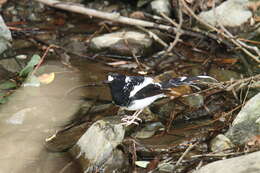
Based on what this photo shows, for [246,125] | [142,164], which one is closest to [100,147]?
[142,164]

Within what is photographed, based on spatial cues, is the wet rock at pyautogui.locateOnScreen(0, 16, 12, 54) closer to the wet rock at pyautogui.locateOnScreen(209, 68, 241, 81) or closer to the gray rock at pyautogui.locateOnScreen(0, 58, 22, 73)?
the gray rock at pyautogui.locateOnScreen(0, 58, 22, 73)

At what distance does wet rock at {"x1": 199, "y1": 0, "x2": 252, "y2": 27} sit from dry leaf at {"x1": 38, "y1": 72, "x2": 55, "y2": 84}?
2687 millimetres

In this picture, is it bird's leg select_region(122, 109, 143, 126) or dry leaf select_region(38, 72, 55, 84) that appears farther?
dry leaf select_region(38, 72, 55, 84)

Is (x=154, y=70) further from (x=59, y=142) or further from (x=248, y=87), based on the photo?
(x=59, y=142)

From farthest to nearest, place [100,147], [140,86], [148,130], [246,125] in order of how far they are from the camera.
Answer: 1. [140,86]
2. [148,130]
3. [246,125]
4. [100,147]

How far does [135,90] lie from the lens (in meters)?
4.65

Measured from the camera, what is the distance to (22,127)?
462 centimetres

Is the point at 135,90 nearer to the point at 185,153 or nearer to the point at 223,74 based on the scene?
the point at 185,153

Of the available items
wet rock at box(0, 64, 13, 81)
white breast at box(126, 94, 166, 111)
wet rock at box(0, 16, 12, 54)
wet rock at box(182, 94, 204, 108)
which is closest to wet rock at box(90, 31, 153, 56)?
wet rock at box(0, 16, 12, 54)

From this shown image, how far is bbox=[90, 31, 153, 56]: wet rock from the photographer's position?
6305 mm

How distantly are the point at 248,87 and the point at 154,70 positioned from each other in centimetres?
157

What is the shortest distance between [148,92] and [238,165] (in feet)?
5.51

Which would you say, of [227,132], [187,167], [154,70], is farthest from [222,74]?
[187,167]

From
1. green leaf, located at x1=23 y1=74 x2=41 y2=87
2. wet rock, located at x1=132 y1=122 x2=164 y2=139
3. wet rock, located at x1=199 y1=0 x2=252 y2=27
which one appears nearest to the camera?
wet rock, located at x1=132 y1=122 x2=164 y2=139
